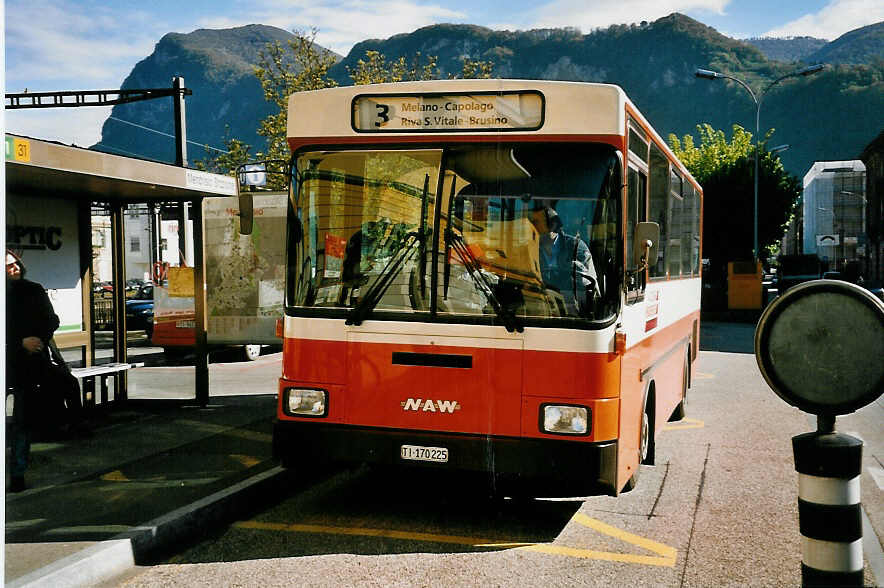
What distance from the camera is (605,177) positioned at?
17.5ft

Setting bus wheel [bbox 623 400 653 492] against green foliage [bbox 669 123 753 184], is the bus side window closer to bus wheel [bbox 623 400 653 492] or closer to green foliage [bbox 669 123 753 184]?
bus wheel [bbox 623 400 653 492]

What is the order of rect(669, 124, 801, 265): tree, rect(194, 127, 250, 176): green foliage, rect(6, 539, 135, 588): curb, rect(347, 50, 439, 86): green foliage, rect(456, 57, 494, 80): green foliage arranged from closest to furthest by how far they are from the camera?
rect(6, 539, 135, 588): curb → rect(347, 50, 439, 86): green foliage → rect(456, 57, 494, 80): green foliage → rect(194, 127, 250, 176): green foliage → rect(669, 124, 801, 265): tree

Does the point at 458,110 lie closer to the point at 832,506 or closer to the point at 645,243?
the point at 645,243

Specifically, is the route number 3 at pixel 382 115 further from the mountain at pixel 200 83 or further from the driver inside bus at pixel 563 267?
the mountain at pixel 200 83

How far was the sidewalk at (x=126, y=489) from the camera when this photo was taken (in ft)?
16.0

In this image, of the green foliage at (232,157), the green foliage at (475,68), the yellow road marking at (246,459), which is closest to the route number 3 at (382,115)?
the yellow road marking at (246,459)

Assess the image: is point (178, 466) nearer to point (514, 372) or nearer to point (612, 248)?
point (514, 372)

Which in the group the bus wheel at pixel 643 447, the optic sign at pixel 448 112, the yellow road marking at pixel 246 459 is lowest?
the yellow road marking at pixel 246 459

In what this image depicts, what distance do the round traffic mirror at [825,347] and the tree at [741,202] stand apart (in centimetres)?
3780

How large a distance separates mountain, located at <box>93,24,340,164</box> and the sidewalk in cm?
10371

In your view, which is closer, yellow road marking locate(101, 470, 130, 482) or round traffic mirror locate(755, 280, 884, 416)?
round traffic mirror locate(755, 280, 884, 416)

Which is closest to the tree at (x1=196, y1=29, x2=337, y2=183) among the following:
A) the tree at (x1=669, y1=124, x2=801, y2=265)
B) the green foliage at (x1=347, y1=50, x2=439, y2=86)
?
the green foliage at (x1=347, y1=50, x2=439, y2=86)

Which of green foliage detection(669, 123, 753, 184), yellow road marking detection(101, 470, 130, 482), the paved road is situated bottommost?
the paved road

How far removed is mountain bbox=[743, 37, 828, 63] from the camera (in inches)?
5925
